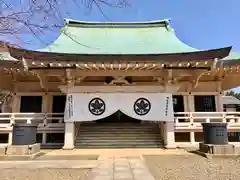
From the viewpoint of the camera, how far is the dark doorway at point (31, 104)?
41.0 ft

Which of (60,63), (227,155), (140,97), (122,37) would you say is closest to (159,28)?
(122,37)

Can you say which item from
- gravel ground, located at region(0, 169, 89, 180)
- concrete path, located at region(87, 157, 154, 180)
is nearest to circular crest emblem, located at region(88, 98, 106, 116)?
concrete path, located at region(87, 157, 154, 180)

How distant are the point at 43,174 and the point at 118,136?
591 cm

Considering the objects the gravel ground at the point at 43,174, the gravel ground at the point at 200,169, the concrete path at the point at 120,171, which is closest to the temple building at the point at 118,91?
the gravel ground at the point at 200,169

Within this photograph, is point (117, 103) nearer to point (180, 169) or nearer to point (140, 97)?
point (140, 97)

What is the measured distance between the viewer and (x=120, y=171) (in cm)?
532

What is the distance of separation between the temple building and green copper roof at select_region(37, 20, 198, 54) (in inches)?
4.3

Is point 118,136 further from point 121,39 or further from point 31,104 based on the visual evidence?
point 121,39

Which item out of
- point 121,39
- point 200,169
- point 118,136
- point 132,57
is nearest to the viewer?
point 200,169

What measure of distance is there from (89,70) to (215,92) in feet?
23.4

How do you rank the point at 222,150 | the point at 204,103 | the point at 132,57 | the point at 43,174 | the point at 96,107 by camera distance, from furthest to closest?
1. the point at 204,103
2. the point at 96,107
3. the point at 132,57
4. the point at 222,150
5. the point at 43,174

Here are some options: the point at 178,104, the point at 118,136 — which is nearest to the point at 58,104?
the point at 118,136

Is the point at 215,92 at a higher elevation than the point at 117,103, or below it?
higher

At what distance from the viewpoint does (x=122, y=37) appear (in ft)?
46.2
